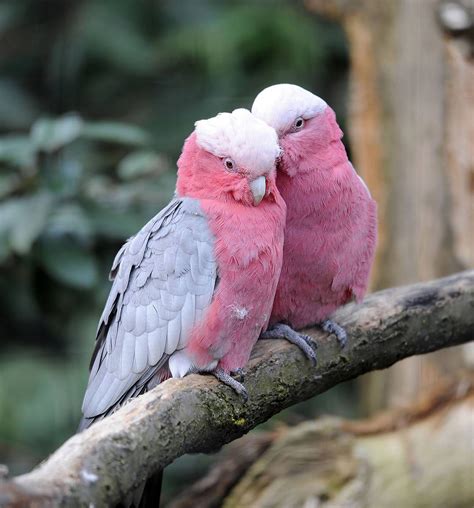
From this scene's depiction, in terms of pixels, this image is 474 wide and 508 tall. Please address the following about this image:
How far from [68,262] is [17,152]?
53 cm

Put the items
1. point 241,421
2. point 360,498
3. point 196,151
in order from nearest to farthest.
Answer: point 241,421
point 196,151
point 360,498

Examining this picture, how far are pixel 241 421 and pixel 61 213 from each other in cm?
167

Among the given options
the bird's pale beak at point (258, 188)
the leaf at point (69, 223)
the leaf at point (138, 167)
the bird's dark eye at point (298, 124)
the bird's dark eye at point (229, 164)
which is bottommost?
the leaf at point (69, 223)

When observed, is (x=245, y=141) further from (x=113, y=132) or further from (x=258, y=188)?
(x=113, y=132)

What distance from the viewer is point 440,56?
166 inches

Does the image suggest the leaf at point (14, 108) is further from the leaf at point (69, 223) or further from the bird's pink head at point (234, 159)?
the bird's pink head at point (234, 159)

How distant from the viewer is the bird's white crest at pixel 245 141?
257cm

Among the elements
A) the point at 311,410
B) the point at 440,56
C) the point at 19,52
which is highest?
the point at 19,52

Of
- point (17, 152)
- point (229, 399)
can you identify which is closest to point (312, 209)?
point (229, 399)

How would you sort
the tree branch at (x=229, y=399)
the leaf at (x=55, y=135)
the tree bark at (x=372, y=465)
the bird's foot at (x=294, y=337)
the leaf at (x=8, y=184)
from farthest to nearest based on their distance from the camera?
1. the leaf at (x=8, y=184)
2. the leaf at (x=55, y=135)
3. the tree bark at (x=372, y=465)
4. the bird's foot at (x=294, y=337)
5. the tree branch at (x=229, y=399)

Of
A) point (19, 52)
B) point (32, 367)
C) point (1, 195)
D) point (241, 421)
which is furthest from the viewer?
point (19, 52)

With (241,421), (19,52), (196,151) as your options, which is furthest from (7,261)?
(19,52)

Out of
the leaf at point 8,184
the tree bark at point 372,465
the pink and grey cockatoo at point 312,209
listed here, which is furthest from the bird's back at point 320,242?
the leaf at point 8,184

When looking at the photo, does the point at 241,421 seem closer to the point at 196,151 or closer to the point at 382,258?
the point at 196,151
